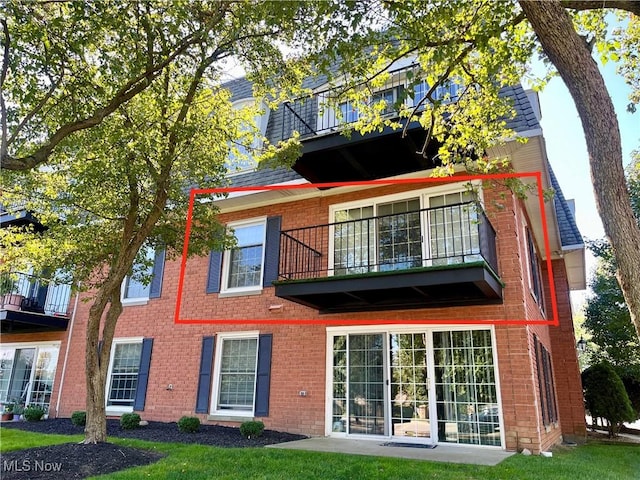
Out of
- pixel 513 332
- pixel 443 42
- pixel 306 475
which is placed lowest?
pixel 306 475

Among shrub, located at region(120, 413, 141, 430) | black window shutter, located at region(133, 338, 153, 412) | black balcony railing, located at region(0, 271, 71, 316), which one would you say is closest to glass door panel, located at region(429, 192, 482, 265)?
shrub, located at region(120, 413, 141, 430)

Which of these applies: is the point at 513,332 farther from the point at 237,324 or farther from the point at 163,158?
the point at 163,158

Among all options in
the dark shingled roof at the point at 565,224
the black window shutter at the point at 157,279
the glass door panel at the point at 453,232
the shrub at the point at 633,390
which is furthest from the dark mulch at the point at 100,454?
the shrub at the point at 633,390

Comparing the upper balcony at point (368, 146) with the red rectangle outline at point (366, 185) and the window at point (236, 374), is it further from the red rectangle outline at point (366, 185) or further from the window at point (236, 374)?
the window at point (236, 374)

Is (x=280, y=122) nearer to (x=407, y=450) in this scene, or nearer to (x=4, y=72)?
(x=4, y=72)

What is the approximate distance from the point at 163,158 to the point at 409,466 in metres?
5.86

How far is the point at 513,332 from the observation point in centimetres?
768

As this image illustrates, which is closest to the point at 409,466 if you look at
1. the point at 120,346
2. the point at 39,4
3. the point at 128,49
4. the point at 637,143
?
the point at 128,49

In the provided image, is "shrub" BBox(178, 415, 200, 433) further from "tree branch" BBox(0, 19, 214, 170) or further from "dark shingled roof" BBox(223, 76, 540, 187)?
"tree branch" BBox(0, 19, 214, 170)

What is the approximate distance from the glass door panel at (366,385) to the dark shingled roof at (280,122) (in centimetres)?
390

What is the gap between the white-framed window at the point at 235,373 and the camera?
997cm

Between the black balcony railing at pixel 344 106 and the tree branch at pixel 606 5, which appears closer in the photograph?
the tree branch at pixel 606 5

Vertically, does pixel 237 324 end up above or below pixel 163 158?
below

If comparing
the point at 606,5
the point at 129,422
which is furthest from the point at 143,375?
the point at 606,5
